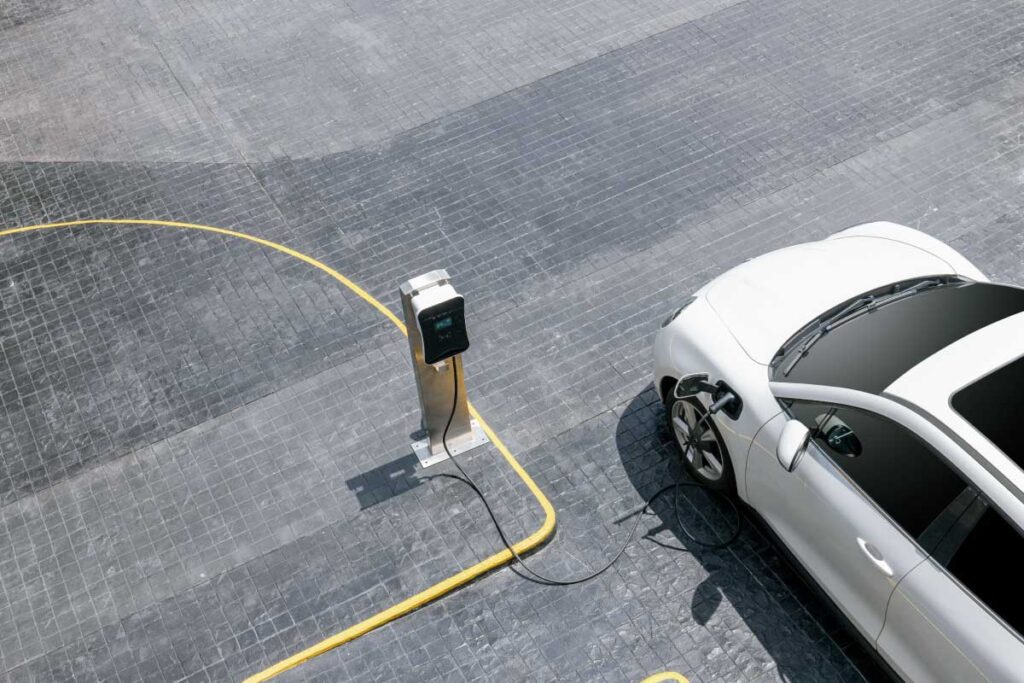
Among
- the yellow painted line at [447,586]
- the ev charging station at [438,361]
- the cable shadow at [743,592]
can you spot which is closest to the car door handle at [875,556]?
the cable shadow at [743,592]

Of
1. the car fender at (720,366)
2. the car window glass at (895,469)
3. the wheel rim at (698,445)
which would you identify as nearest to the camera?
the car window glass at (895,469)

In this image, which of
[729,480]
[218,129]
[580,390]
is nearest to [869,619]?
[729,480]

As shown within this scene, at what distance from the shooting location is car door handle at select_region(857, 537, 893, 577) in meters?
5.61

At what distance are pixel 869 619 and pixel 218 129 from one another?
779 cm

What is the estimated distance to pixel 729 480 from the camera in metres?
6.82

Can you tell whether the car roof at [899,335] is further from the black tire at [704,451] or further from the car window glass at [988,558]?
the car window glass at [988,558]

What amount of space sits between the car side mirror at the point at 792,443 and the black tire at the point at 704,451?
0.72 meters

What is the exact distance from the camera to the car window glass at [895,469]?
216 inches

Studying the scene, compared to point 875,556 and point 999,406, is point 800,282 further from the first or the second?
point 875,556

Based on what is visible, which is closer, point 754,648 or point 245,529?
point 754,648

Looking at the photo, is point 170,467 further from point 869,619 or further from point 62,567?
point 869,619

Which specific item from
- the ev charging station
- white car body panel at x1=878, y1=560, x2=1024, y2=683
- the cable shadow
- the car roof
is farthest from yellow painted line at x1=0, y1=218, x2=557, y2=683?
white car body panel at x1=878, y1=560, x2=1024, y2=683

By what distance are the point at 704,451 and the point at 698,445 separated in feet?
0.20

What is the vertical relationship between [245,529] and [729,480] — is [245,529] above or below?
below
